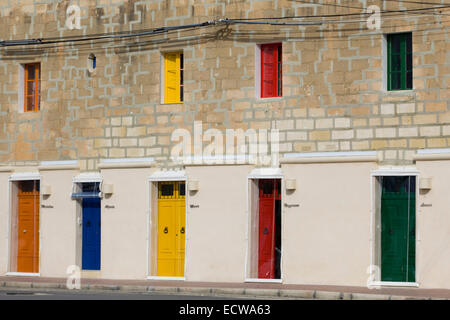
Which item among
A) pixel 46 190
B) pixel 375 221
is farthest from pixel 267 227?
pixel 46 190

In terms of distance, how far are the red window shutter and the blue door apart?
531 centimetres

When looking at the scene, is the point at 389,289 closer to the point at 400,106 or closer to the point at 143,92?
the point at 400,106

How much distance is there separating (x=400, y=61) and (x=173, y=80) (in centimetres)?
593

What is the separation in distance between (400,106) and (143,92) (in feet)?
22.1

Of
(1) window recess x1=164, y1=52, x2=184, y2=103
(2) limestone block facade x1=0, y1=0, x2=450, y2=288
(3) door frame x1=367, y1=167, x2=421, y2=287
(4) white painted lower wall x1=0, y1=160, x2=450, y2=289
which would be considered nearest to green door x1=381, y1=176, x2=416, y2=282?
(2) limestone block facade x1=0, y1=0, x2=450, y2=288

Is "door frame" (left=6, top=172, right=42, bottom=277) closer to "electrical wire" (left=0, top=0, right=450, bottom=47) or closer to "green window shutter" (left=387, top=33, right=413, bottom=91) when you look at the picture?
"electrical wire" (left=0, top=0, right=450, bottom=47)

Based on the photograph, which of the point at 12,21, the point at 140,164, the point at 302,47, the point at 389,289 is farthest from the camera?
the point at 12,21

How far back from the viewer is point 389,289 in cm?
2694

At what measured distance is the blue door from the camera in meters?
31.8

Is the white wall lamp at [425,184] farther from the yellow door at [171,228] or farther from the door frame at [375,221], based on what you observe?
the yellow door at [171,228]

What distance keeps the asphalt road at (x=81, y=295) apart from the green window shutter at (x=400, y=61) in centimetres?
607

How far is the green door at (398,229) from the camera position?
90.6 ft
